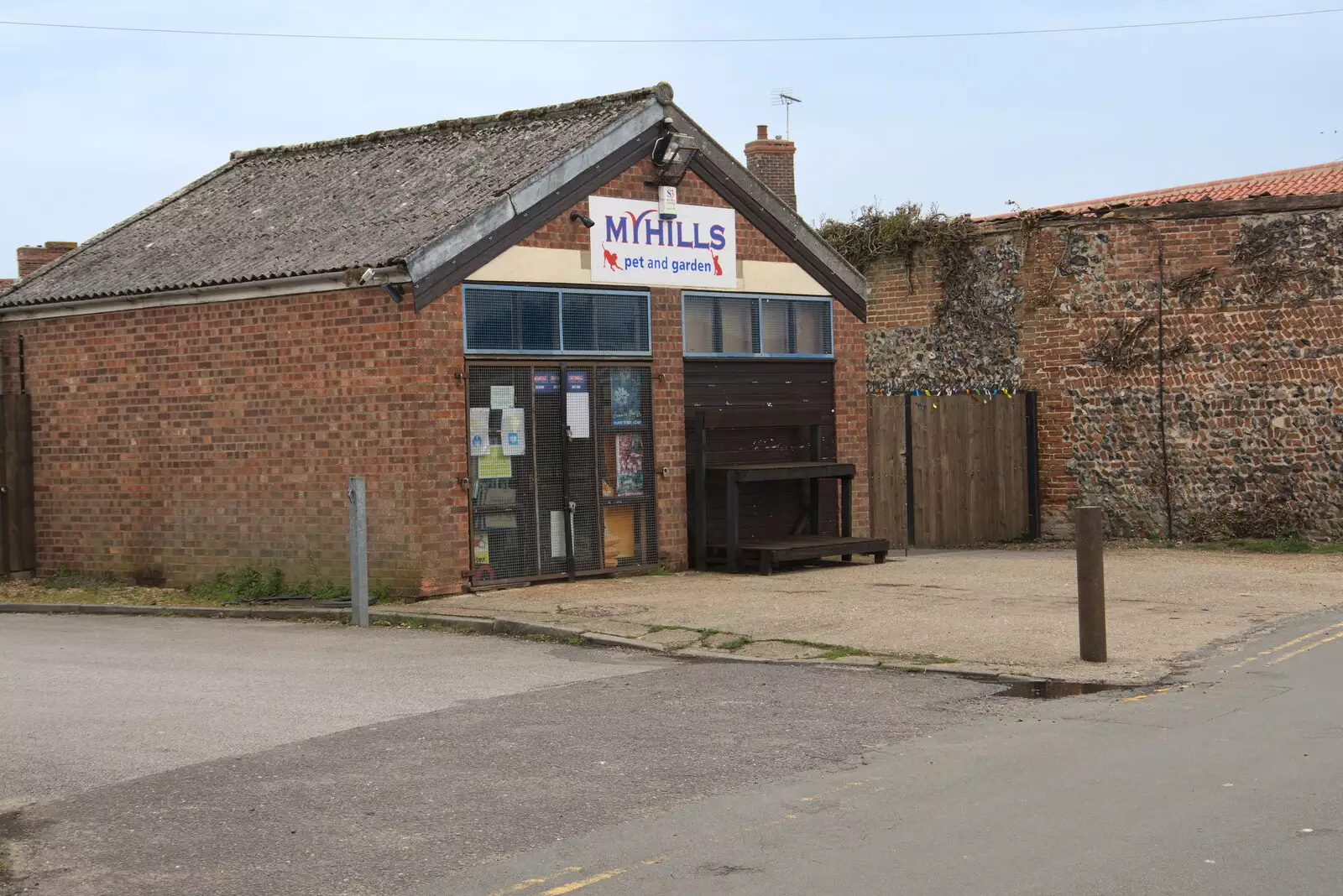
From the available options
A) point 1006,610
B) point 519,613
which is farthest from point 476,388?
point 1006,610

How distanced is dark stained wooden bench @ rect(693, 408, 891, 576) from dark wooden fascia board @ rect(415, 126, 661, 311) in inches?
116

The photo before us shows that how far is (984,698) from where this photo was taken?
938cm

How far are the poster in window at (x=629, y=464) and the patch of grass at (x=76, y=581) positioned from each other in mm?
5876

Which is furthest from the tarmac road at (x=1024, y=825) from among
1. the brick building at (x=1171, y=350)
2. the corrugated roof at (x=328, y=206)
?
the brick building at (x=1171, y=350)

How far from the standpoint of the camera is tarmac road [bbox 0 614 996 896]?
616cm

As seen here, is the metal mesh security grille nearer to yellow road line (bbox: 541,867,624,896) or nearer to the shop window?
the shop window

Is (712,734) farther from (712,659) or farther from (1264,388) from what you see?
(1264,388)

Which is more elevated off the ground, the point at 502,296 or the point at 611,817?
the point at 502,296

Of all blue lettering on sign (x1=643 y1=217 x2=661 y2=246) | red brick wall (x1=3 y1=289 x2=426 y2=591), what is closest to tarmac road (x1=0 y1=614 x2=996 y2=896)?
red brick wall (x1=3 y1=289 x2=426 y2=591)

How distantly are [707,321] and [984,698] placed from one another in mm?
8815

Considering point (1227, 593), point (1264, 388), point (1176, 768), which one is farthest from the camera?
point (1264, 388)

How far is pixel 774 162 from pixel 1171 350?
722 cm

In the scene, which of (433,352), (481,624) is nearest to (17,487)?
(433,352)

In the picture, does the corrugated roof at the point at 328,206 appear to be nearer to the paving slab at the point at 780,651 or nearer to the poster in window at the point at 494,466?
the poster in window at the point at 494,466
